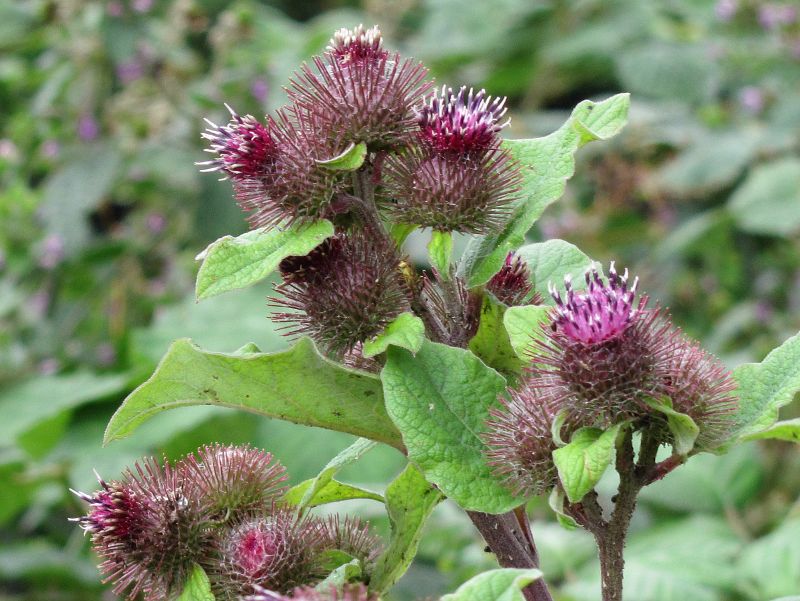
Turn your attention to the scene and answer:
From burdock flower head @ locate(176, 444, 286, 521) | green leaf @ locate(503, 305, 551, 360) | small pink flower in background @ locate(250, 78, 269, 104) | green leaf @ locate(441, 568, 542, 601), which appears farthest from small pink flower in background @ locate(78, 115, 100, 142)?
green leaf @ locate(441, 568, 542, 601)

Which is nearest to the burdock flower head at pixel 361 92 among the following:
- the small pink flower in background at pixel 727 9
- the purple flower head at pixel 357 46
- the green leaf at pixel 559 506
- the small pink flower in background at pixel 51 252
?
the purple flower head at pixel 357 46

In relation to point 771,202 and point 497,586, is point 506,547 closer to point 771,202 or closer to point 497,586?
point 497,586

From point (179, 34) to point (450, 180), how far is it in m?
3.77

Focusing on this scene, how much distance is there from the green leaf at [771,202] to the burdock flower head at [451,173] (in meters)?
3.26

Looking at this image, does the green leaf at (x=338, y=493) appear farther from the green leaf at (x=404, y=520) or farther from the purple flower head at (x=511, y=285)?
the purple flower head at (x=511, y=285)

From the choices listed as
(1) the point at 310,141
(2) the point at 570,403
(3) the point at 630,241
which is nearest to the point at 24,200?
(3) the point at 630,241

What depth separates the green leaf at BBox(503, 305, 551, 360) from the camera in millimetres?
1244

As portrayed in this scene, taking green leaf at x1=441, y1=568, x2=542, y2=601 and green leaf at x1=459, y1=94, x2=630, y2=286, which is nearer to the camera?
green leaf at x1=441, y1=568, x2=542, y2=601

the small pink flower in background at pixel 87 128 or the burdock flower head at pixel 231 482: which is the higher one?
the small pink flower in background at pixel 87 128

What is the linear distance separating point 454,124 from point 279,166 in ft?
0.73

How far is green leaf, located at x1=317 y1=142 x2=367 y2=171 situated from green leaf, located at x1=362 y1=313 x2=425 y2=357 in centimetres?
19

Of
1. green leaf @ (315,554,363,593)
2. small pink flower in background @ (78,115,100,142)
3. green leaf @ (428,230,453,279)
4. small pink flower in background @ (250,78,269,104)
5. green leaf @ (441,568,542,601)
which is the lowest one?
green leaf @ (441,568,542,601)

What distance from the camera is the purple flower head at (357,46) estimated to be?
1.37m

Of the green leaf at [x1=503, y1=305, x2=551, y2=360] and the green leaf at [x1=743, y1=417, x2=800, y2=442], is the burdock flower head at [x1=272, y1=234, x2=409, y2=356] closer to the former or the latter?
the green leaf at [x1=503, y1=305, x2=551, y2=360]
